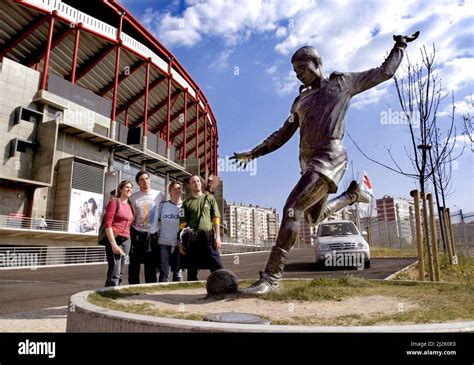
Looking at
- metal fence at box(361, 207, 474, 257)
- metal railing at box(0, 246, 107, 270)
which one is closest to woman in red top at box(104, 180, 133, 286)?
metal fence at box(361, 207, 474, 257)

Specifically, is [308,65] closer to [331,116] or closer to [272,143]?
[331,116]

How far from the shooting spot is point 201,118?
Result: 171 feet

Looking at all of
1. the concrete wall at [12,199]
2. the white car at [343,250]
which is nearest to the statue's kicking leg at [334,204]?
the white car at [343,250]

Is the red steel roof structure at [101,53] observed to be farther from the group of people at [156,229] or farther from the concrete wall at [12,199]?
the group of people at [156,229]

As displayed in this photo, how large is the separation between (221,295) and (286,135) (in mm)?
2000

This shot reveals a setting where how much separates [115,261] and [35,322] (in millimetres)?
1062

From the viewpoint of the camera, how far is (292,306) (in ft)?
9.93

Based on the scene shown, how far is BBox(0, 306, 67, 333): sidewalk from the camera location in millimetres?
3691

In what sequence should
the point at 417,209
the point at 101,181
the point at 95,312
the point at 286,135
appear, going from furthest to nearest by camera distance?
1. the point at 101,181
2. the point at 417,209
3. the point at 286,135
4. the point at 95,312

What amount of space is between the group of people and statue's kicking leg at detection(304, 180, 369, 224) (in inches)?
54.2

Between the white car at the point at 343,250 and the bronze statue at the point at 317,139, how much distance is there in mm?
7621
